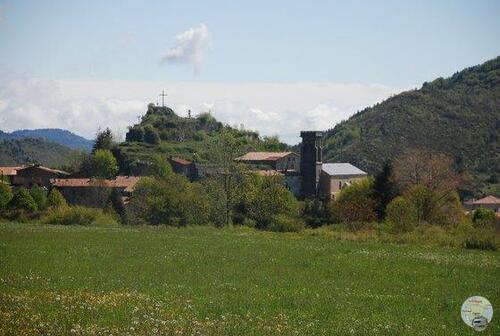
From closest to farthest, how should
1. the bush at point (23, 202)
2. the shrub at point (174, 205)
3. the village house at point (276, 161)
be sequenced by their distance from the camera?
the shrub at point (174, 205) → the bush at point (23, 202) → the village house at point (276, 161)

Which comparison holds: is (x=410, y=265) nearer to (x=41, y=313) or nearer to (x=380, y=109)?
(x=41, y=313)

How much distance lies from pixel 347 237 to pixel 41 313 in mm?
33725

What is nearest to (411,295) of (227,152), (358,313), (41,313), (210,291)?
(358,313)

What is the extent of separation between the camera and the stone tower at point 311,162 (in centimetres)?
12131

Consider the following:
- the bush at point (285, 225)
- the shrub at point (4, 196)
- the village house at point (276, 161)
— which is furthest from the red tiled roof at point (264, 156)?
the bush at point (285, 225)

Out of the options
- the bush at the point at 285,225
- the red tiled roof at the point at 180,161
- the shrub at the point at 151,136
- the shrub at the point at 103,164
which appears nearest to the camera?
the bush at the point at 285,225

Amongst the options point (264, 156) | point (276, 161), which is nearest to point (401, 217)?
point (276, 161)

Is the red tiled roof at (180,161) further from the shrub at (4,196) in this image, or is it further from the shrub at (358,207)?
the shrub at (358,207)

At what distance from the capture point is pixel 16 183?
136 m

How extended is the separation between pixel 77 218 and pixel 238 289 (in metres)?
49.1

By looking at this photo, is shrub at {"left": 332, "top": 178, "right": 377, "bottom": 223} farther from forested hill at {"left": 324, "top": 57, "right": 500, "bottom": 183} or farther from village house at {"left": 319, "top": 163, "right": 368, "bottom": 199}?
forested hill at {"left": 324, "top": 57, "right": 500, "bottom": 183}

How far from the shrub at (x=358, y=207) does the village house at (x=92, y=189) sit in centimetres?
3490

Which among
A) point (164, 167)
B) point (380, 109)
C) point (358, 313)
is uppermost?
point (380, 109)

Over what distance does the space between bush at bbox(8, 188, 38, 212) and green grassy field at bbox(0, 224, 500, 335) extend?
4807 cm
